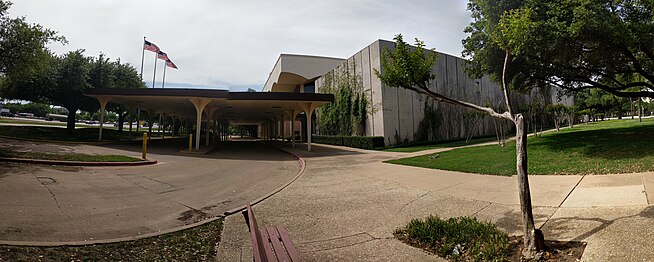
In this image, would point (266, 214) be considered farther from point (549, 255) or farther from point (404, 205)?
point (549, 255)

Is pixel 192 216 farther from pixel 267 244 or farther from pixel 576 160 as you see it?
pixel 576 160

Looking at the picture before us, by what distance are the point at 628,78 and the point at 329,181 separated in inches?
822

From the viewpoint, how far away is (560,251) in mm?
3520

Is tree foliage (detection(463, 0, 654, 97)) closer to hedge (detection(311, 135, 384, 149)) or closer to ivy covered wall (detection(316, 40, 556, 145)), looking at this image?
ivy covered wall (detection(316, 40, 556, 145))

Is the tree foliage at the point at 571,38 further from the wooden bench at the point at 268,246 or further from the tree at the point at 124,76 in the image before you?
the tree at the point at 124,76

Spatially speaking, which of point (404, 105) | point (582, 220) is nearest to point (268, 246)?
point (582, 220)

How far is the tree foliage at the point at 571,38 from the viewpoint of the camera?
9.59 metres

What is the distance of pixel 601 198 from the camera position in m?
5.16

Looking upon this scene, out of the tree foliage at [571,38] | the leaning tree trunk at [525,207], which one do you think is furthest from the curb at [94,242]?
the tree foliage at [571,38]

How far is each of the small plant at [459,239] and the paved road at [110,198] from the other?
155 inches

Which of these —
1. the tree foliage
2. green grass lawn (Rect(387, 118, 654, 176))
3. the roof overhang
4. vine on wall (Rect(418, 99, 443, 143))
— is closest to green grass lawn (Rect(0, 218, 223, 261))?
the tree foliage

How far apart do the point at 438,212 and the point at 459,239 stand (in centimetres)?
148

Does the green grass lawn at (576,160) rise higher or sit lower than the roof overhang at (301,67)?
lower

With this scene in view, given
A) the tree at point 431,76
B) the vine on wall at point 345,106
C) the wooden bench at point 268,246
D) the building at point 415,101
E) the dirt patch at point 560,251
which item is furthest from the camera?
the vine on wall at point 345,106
